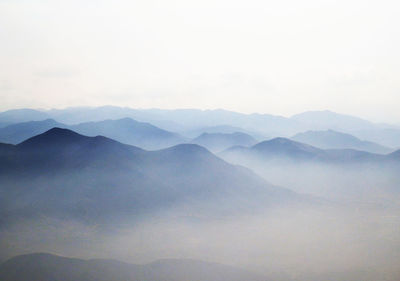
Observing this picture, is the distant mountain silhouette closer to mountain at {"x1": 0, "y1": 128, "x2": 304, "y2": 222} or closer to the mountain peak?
mountain at {"x1": 0, "y1": 128, "x2": 304, "y2": 222}

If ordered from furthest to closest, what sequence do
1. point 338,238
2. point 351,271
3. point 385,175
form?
point 385,175 → point 338,238 → point 351,271

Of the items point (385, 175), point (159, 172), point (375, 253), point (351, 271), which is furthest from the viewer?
point (385, 175)

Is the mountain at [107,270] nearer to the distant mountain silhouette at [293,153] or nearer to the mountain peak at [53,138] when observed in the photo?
the mountain peak at [53,138]

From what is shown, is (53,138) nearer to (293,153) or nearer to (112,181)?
(112,181)

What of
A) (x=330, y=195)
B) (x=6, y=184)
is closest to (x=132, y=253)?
(x=6, y=184)

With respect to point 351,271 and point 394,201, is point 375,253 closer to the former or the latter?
point 351,271

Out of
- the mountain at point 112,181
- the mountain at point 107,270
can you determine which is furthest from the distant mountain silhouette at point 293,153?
the mountain at point 107,270

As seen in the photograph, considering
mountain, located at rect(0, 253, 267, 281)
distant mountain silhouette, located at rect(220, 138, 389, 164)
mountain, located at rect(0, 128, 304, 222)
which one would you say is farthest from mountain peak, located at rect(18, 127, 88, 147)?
distant mountain silhouette, located at rect(220, 138, 389, 164)

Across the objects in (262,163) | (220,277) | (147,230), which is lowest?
(220,277)
